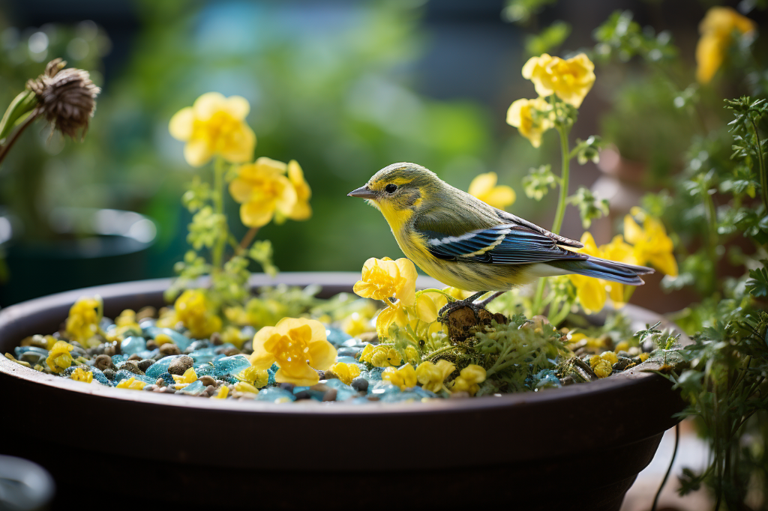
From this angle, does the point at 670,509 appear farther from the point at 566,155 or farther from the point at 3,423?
the point at 3,423

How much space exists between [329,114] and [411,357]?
2.76 metres

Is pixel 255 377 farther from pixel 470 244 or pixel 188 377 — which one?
pixel 470 244

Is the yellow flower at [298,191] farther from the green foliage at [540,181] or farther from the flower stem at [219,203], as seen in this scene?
the green foliage at [540,181]

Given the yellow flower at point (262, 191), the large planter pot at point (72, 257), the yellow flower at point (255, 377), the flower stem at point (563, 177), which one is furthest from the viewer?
the large planter pot at point (72, 257)

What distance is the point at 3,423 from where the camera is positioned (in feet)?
3.08

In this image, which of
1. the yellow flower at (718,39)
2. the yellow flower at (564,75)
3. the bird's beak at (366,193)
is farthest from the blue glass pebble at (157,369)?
the yellow flower at (718,39)

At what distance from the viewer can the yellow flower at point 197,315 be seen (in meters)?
1.42

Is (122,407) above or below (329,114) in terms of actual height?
below

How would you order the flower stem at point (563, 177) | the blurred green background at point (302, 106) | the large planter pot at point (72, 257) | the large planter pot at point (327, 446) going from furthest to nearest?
the blurred green background at point (302, 106) → the large planter pot at point (72, 257) → the flower stem at point (563, 177) → the large planter pot at point (327, 446)

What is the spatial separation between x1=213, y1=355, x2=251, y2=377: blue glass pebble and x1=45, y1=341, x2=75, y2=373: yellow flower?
0.25 m

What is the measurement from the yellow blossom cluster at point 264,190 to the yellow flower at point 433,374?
560mm

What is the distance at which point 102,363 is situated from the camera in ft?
3.91

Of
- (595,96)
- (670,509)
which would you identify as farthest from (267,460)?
(595,96)

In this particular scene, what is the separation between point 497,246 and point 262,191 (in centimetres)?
55
